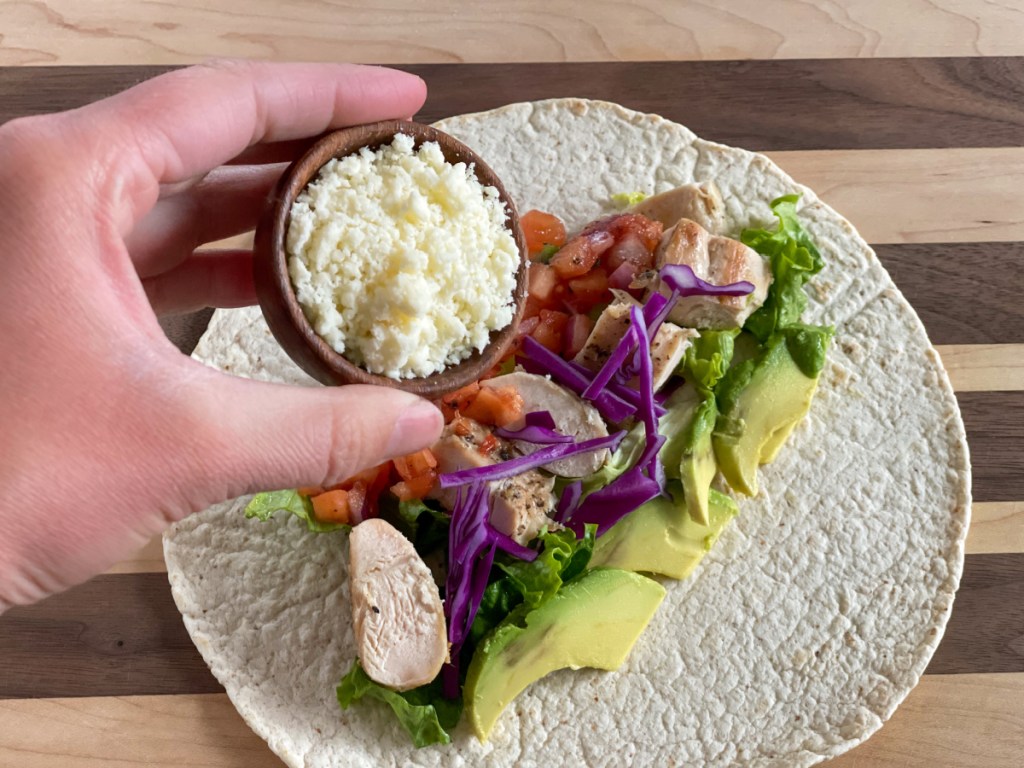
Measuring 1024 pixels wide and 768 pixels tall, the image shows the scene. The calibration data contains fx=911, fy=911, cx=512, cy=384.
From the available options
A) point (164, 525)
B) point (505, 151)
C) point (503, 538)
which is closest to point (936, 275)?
point (505, 151)

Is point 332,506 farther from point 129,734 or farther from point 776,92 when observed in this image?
point 776,92

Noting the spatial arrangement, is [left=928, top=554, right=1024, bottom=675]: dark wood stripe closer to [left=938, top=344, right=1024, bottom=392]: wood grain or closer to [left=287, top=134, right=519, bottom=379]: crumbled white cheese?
[left=938, top=344, right=1024, bottom=392]: wood grain

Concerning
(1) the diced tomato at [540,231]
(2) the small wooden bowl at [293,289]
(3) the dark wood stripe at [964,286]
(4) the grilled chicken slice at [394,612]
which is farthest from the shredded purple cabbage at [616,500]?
(3) the dark wood stripe at [964,286]

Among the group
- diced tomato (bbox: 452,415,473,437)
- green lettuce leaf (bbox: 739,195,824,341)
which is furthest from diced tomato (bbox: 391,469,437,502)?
green lettuce leaf (bbox: 739,195,824,341)

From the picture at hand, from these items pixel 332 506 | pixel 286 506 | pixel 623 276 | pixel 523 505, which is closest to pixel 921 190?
pixel 623 276

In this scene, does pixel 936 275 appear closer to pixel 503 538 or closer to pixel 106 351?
pixel 503 538

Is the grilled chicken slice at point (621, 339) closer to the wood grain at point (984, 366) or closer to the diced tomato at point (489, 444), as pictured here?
the diced tomato at point (489, 444)
